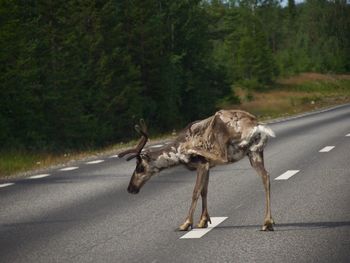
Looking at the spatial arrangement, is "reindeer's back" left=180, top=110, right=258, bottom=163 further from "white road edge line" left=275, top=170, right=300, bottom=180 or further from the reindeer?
"white road edge line" left=275, top=170, right=300, bottom=180

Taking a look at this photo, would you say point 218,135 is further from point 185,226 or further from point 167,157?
point 185,226

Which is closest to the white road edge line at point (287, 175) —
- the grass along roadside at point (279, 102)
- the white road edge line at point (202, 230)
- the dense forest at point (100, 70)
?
the white road edge line at point (202, 230)

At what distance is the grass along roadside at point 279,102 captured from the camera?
17578 millimetres

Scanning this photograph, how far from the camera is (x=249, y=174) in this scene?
45.3ft

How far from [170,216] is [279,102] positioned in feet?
200

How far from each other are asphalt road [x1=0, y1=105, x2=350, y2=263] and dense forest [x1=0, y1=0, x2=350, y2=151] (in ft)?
45.1

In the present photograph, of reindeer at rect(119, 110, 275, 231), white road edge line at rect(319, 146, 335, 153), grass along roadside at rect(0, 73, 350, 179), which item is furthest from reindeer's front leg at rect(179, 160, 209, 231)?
white road edge line at rect(319, 146, 335, 153)

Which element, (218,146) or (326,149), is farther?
(326,149)

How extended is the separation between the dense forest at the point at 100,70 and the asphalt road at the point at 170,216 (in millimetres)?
13744

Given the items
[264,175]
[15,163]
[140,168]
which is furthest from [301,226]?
[15,163]

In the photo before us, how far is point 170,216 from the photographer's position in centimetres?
923

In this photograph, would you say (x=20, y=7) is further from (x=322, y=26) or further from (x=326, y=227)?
(x=322, y=26)

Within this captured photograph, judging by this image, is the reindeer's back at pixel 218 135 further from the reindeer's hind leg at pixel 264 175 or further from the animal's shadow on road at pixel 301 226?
the animal's shadow on road at pixel 301 226

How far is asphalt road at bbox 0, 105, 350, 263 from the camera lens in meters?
7.08
